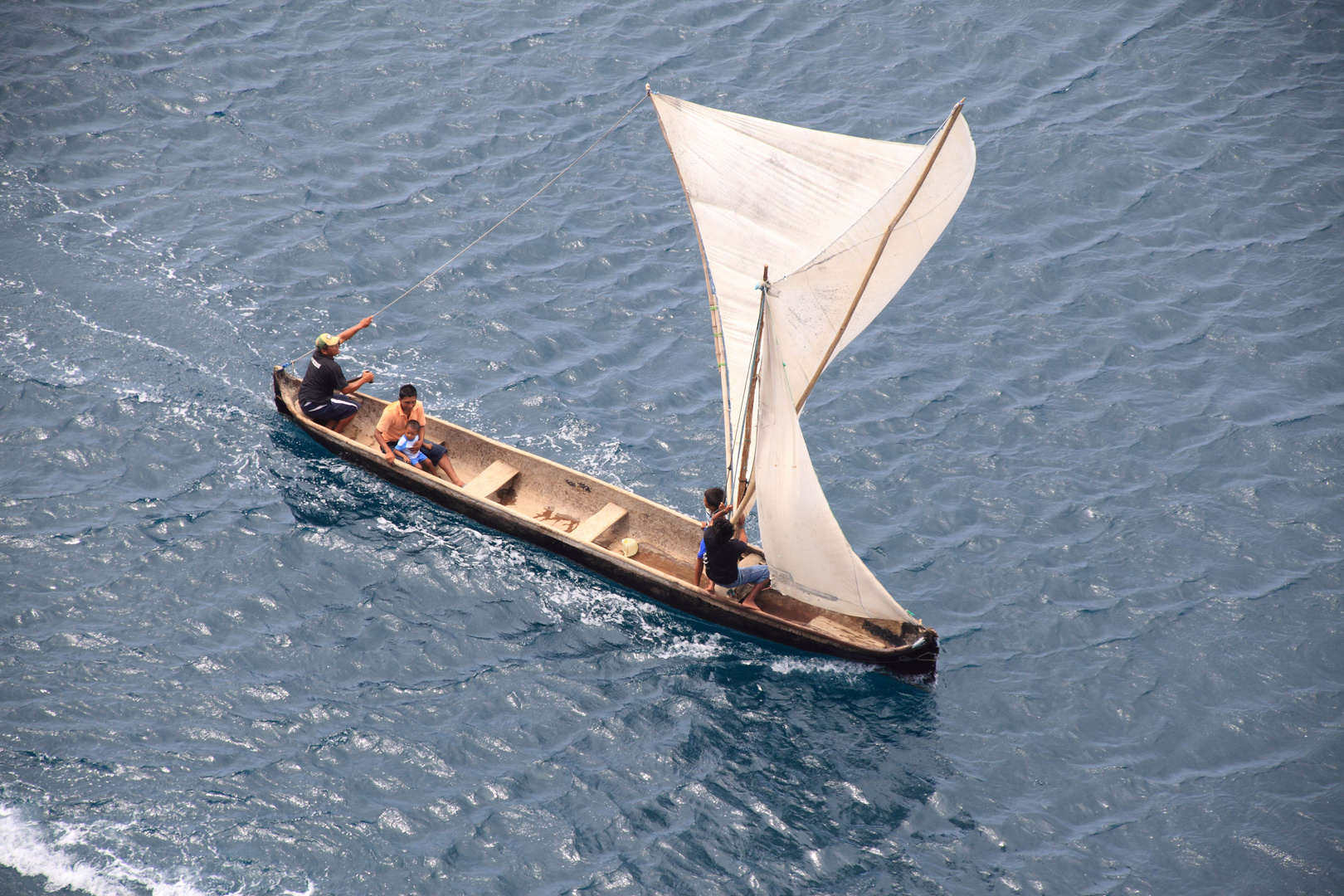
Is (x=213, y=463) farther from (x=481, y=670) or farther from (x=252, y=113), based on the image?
(x=252, y=113)

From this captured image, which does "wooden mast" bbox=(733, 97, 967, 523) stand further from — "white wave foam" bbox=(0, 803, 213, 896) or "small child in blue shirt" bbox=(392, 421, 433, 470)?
"white wave foam" bbox=(0, 803, 213, 896)

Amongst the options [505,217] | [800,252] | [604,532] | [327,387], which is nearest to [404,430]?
[327,387]

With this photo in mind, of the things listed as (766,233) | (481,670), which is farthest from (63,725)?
(766,233)

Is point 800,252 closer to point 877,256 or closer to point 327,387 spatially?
point 877,256

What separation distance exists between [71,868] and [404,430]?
983 centimetres

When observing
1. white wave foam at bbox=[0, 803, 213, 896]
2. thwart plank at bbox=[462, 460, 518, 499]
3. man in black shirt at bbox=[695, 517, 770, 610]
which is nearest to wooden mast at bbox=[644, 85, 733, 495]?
man in black shirt at bbox=[695, 517, 770, 610]

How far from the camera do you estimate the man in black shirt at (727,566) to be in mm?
18219

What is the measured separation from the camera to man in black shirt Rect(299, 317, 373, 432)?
2180 centimetres

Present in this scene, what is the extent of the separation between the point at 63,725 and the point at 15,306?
482 inches

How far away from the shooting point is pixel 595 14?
108ft

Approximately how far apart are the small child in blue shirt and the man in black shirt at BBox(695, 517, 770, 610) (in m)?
6.45

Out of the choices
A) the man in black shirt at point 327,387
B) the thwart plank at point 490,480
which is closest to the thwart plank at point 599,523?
the thwart plank at point 490,480

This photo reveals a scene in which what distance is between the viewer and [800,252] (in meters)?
18.8

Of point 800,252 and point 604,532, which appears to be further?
point 604,532
